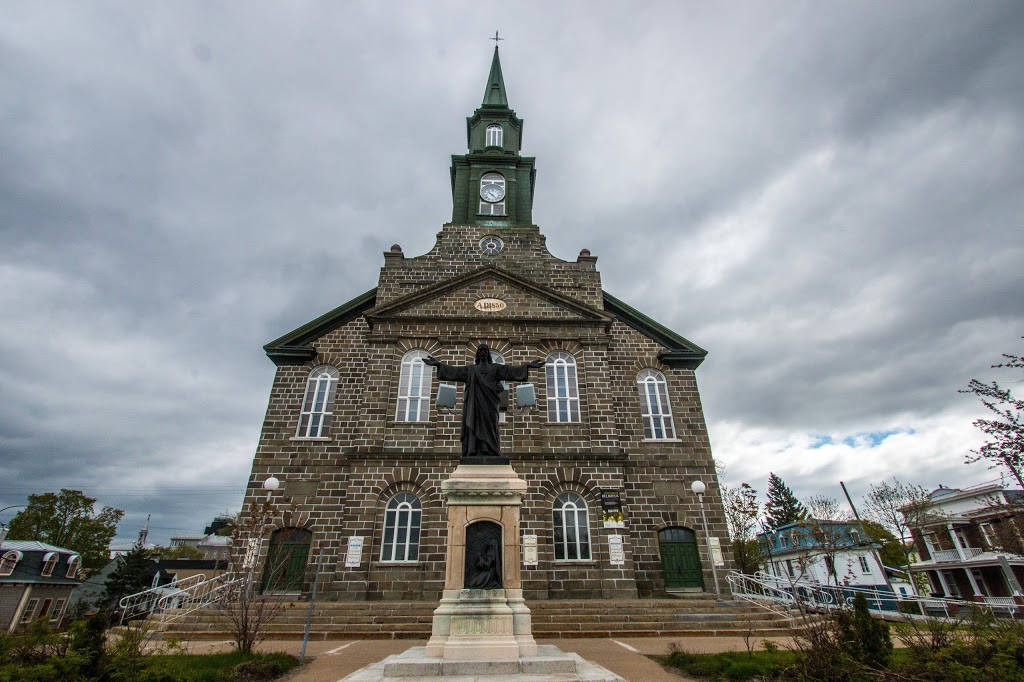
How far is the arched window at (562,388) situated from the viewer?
1931 cm

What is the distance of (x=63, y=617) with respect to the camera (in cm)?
2931

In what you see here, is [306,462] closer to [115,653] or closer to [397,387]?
[397,387]

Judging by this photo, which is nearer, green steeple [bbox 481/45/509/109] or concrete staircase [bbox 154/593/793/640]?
concrete staircase [bbox 154/593/793/640]

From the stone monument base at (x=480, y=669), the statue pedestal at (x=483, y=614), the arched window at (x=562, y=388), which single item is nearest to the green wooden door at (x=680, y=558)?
the arched window at (x=562, y=388)

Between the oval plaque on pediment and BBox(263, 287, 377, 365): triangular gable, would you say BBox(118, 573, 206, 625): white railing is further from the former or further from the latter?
the oval plaque on pediment

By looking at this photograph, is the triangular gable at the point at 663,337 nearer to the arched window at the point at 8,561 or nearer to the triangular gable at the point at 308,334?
the triangular gable at the point at 308,334

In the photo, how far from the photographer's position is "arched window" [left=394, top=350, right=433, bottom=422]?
18953 mm

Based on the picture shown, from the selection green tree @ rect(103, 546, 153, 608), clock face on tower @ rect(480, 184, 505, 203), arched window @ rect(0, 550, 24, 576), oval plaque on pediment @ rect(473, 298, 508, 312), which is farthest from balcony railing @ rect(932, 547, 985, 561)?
arched window @ rect(0, 550, 24, 576)

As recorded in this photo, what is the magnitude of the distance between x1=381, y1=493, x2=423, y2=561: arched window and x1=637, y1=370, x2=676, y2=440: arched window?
9.50 metres

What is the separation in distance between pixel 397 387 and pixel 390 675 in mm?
13388

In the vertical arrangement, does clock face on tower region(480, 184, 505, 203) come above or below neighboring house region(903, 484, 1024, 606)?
above

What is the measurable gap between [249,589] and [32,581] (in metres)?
26.2

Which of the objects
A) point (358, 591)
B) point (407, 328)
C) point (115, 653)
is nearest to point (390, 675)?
point (115, 653)

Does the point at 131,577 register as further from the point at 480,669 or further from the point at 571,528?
the point at 480,669
